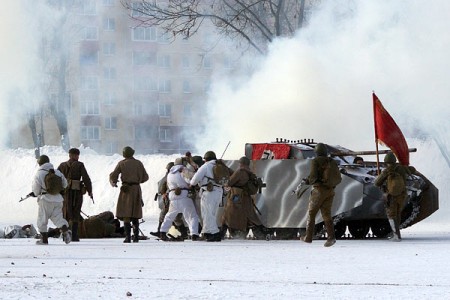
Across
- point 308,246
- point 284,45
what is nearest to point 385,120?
point 308,246

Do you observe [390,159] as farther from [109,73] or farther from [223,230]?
[109,73]

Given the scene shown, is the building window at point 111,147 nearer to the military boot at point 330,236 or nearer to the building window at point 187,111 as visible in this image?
the building window at point 187,111

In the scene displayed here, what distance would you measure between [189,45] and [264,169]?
2368 inches

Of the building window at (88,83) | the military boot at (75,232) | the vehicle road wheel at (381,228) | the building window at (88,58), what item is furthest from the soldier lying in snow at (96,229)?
the building window at (88,58)

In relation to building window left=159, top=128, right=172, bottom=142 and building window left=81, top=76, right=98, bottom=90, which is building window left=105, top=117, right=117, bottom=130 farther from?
building window left=81, top=76, right=98, bottom=90

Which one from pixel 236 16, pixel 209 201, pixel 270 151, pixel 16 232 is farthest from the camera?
pixel 236 16

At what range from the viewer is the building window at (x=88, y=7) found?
51906 mm

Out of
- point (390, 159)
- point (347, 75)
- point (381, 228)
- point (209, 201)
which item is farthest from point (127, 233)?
point (347, 75)

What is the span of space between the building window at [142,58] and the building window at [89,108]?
25.4 meters

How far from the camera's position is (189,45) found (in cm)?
8781

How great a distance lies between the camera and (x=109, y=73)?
6550cm

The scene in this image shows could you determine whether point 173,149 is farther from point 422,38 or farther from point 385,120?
point 385,120

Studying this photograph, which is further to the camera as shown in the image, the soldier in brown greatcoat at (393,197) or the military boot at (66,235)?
the soldier in brown greatcoat at (393,197)

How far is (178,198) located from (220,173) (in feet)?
2.86
